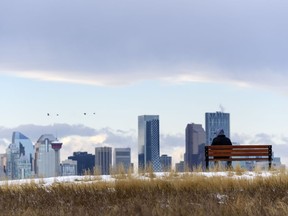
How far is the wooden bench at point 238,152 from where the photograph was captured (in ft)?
63.7

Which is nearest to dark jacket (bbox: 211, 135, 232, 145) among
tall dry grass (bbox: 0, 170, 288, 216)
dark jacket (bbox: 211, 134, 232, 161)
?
dark jacket (bbox: 211, 134, 232, 161)

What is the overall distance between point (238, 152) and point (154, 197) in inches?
366

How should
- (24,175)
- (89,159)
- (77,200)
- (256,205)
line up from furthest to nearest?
1. (89,159)
2. (24,175)
3. (77,200)
4. (256,205)

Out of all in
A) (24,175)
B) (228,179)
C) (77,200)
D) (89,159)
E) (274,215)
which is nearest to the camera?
(274,215)

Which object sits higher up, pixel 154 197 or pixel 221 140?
pixel 221 140

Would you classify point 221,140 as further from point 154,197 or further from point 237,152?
point 154,197

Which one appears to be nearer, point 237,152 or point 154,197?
point 154,197

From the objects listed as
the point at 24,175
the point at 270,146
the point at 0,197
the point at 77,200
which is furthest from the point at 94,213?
the point at 270,146

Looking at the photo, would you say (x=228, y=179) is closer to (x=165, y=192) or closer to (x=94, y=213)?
(x=165, y=192)

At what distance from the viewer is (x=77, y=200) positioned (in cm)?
1075

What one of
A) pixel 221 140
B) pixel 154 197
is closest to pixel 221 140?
pixel 221 140

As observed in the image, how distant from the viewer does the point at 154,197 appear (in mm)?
10750

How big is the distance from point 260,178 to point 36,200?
188 inches

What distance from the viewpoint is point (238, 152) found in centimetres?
1961
